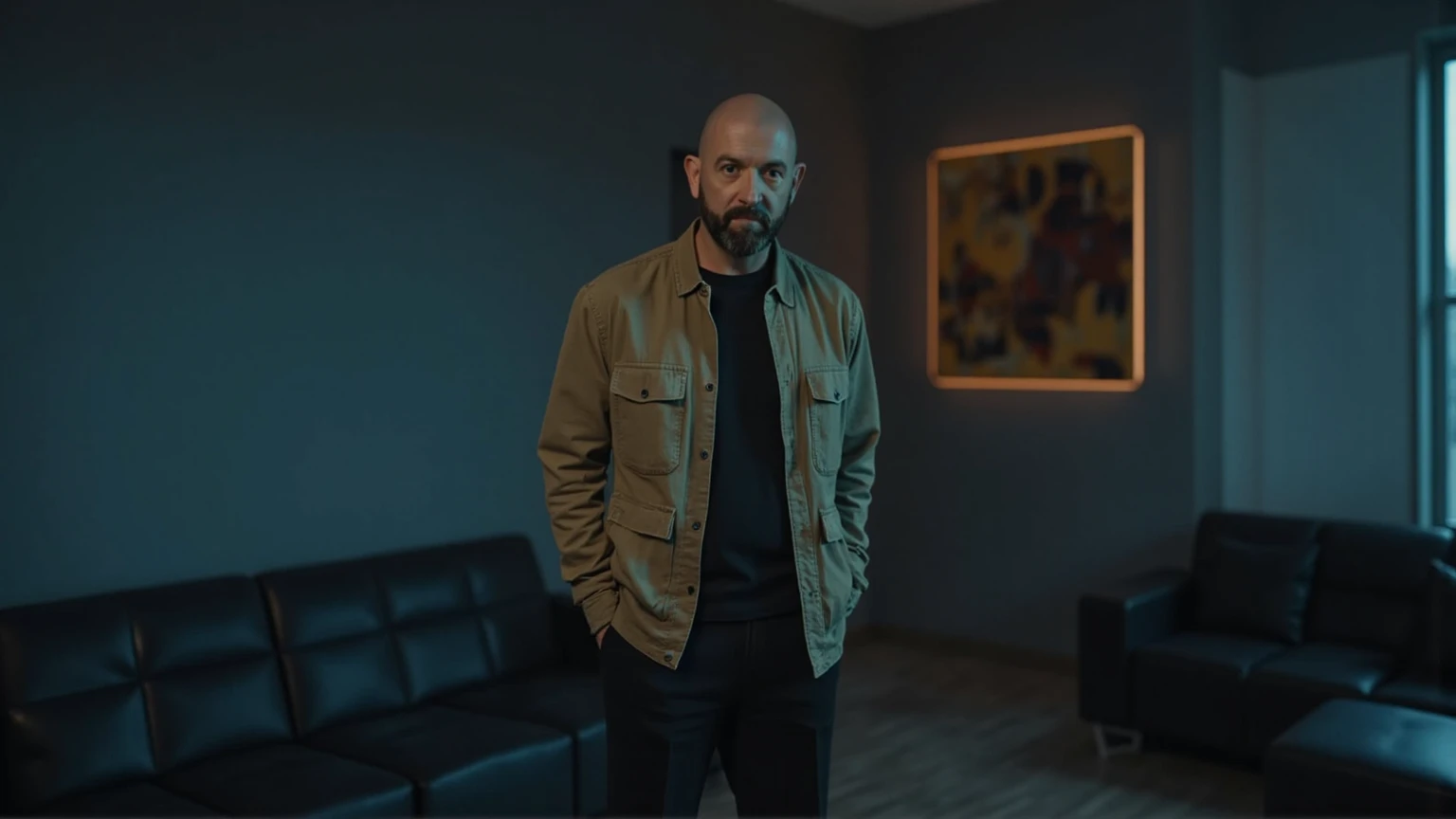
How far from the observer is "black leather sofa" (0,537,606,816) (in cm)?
283

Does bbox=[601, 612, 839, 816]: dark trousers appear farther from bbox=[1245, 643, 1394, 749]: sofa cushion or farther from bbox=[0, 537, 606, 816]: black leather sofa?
bbox=[1245, 643, 1394, 749]: sofa cushion

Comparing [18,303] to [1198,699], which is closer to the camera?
[18,303]

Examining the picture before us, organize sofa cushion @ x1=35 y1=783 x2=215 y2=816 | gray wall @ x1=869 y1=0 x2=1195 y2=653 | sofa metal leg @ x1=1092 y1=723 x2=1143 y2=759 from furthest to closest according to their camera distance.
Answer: gray wall @ x1=869 y1=0 x2=1195 y2=653
sofa metal leg @ x1=1092 y1=723 x2=1143 y2=759
sofa cushion @ x1=35 y1=783 x2=215 y2=816

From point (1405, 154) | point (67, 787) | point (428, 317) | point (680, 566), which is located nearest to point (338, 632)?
point (67, 787)

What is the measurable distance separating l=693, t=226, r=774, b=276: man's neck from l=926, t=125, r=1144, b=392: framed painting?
3486mm

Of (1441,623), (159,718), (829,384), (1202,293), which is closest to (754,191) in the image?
(829,384)

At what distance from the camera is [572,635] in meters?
3.96

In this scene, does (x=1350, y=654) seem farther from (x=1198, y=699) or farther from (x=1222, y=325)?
(x=1222, y=325)

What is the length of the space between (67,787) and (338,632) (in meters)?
0.82

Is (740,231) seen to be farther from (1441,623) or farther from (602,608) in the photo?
(1441,623)

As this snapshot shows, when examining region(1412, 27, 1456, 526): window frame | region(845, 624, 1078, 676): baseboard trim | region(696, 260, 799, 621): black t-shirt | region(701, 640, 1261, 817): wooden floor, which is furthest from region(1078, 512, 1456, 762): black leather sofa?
region(696, 260, 799, 621): black t-shirt

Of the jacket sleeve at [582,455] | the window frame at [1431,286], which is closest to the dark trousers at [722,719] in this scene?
the jacket sleeve at [582,455]

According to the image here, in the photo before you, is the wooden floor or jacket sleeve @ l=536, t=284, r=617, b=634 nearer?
jacket sleeve @ l=536, t=284, r=617, b=634

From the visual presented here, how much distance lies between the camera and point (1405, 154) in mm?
4730
